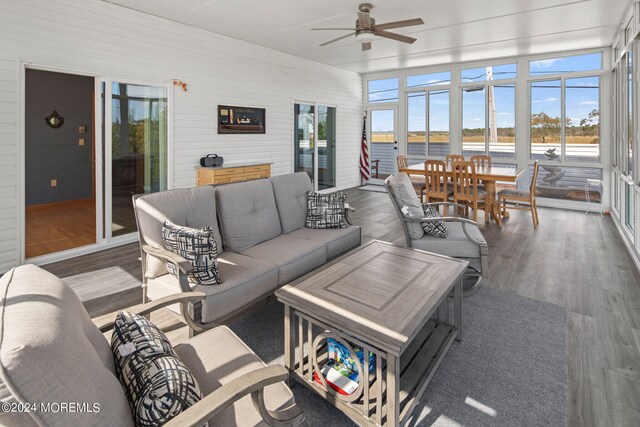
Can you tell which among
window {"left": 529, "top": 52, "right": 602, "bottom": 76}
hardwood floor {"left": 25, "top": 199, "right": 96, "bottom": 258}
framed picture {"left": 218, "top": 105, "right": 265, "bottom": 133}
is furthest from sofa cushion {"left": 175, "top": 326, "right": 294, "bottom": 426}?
window {"left": 529, "top": 52, "right": 602, "bottom": 76}

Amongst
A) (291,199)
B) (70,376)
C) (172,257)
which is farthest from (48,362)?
(291,199)

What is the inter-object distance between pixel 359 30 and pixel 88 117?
5.96 meters

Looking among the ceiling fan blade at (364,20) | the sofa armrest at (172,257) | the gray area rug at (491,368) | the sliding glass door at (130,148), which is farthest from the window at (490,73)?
the sofa armrest at (172,257)

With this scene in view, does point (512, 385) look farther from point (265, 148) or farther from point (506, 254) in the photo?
point (265, 148)

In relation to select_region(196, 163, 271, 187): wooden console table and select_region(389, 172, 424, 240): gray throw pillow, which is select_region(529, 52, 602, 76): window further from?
select_region(196, 163, 271, 187): wooden console table

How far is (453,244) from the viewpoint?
11.2 ft

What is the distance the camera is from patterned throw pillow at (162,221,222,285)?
242 centimetres

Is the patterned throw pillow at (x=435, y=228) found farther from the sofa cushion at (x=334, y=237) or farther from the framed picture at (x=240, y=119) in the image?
the framed picture at (x=240, y=119)

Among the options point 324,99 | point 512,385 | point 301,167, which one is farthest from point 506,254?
point 324,99

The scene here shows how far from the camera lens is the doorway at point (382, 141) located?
9.61 meters

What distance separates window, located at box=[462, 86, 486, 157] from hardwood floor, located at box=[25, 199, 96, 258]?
7590mm

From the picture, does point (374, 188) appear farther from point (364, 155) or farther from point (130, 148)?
point (130, 148)

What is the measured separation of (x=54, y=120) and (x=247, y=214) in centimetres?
592

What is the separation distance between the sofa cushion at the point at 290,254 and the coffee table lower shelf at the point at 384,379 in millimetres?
786
